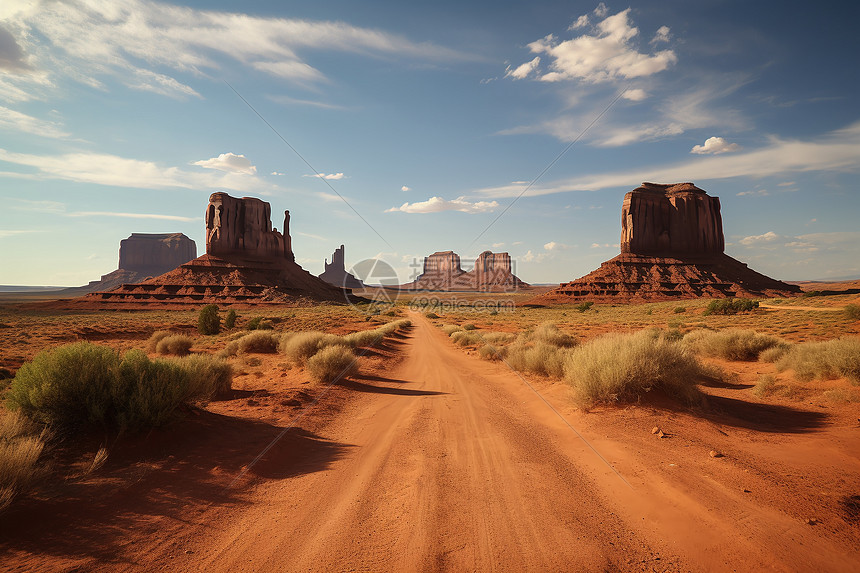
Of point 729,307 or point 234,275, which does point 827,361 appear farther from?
point 234,275

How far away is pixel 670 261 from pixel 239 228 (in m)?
101

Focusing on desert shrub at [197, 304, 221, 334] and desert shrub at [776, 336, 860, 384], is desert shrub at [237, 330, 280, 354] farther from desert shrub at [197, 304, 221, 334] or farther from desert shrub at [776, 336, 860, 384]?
desert shrub at [776, 336, 860, 384]

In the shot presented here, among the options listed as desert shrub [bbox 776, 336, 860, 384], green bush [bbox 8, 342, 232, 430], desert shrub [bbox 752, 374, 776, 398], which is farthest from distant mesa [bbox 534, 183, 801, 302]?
green bush [bbox 8, 342, 232, 430]

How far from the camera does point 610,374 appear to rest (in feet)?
24.4

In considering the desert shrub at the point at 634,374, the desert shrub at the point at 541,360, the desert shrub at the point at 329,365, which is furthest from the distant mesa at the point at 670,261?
the desert shrub at the point at 634,374

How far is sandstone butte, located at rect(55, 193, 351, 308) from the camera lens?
6494cm

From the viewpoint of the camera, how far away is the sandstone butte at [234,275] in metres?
64.9

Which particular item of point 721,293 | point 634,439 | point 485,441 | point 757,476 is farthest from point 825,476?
point 721,293

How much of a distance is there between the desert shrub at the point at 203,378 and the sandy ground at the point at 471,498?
472mm

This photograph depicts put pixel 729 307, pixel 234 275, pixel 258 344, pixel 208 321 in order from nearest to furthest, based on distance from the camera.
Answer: pixel 258 344 → pixel 208 321 → pixel 729 307 → pixel 234 275

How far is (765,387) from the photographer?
8867 mm

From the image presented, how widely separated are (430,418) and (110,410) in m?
5.57

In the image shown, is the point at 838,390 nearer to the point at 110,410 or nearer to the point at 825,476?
the point at 825,476

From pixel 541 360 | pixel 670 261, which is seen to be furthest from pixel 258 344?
pixel 670 261
